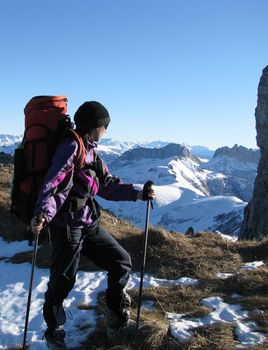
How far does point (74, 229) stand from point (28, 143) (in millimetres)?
1385

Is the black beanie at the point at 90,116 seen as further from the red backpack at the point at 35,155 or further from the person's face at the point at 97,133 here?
the red backpack at the point at 35,155

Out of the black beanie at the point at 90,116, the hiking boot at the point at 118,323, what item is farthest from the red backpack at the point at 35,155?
the hiking boot at the point at 118,323

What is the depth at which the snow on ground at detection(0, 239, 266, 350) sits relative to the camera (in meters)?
7.82

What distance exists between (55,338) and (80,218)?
1881 mm

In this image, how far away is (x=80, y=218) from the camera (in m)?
7.15

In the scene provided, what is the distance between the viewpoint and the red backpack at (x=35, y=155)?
22.4 ft

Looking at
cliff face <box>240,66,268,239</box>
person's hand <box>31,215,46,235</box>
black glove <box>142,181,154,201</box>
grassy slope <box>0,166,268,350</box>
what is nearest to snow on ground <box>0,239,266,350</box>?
grassy slope <box>0,166,268,350</box>

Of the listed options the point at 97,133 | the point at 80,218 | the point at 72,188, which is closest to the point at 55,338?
the point at 80,218

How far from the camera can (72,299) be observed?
975 centimetres

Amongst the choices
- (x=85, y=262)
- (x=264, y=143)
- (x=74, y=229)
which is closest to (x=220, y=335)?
Result: (x=74, y=229)

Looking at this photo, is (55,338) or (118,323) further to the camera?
(118,323)

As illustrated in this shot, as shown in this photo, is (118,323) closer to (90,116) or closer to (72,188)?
(72,188)

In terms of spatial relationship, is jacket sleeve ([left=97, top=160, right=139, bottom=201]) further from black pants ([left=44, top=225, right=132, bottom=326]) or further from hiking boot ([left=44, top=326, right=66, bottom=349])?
hiking boot ([left=44, top=326, right=66, bottom=349])

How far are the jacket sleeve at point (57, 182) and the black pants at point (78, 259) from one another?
0.55 metres
